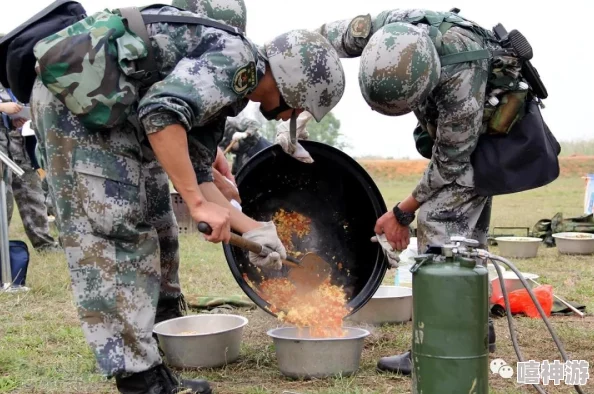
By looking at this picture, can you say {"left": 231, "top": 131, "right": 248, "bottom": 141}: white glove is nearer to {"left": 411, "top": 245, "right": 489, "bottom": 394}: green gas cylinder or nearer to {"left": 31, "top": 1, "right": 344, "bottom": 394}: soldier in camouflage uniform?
{"left": 31, "top": 1, "right": 344, "bottom": 394}: soldier in camouflage uniform

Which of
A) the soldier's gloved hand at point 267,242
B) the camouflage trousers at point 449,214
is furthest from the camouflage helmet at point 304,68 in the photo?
the camouflage trousers at point 449,214

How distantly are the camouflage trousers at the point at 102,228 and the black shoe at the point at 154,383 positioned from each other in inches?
2.7

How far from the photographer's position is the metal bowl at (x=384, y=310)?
14.3 feet

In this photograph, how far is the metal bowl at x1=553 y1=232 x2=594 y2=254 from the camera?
756 centimetres

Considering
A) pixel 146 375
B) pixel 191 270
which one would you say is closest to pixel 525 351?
pixel 146 375

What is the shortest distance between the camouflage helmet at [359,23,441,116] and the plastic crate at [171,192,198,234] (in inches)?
243

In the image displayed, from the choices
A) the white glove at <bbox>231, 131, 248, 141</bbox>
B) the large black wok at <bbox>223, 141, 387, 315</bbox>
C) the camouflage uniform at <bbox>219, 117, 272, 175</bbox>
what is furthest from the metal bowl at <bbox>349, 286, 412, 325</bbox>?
the camouflage uniform at <bbox>219, 117, 272, 175</bbox>

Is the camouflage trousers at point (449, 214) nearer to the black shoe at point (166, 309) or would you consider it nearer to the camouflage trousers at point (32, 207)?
the black shoe at point (166, 309)

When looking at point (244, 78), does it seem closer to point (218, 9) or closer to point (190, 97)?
point (190, 97)

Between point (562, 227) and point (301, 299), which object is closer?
point (301, 299)

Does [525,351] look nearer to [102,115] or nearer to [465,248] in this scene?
[465,248]

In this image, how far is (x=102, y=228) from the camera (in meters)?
2.76

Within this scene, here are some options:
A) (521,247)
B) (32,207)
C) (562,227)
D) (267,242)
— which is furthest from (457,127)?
(562,227)

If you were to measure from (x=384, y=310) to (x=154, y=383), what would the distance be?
184 centimetres
